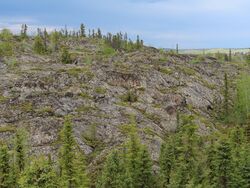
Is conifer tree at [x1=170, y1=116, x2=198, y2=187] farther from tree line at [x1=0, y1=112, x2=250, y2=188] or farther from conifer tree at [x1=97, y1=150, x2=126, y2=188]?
conifer tree at [x1=97, y1=150, x2=126, y2=188]

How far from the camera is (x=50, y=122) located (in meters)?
136

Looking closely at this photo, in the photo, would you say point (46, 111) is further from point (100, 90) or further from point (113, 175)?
point (113, 175)

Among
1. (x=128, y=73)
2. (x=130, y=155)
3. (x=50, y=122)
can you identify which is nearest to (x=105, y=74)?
(x=128, y=73)

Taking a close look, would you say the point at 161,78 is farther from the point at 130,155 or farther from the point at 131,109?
the point at 130,155

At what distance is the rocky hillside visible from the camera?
437 ft

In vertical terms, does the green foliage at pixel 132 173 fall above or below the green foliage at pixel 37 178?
below

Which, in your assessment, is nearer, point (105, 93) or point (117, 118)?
point (117, 118)

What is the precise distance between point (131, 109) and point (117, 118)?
9406mm

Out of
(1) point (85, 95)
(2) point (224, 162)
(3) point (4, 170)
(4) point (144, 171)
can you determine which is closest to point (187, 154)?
(2) point (224, 162)

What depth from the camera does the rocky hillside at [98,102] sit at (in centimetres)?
13312

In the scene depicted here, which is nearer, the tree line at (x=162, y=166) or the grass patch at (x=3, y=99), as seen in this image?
the tree line at (x=162, y=166)

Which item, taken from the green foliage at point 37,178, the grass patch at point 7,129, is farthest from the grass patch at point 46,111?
the green foliage at point 37,178

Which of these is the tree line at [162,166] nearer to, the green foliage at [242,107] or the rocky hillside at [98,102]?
the rocky hillside at [98,102]

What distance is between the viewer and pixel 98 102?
157m
